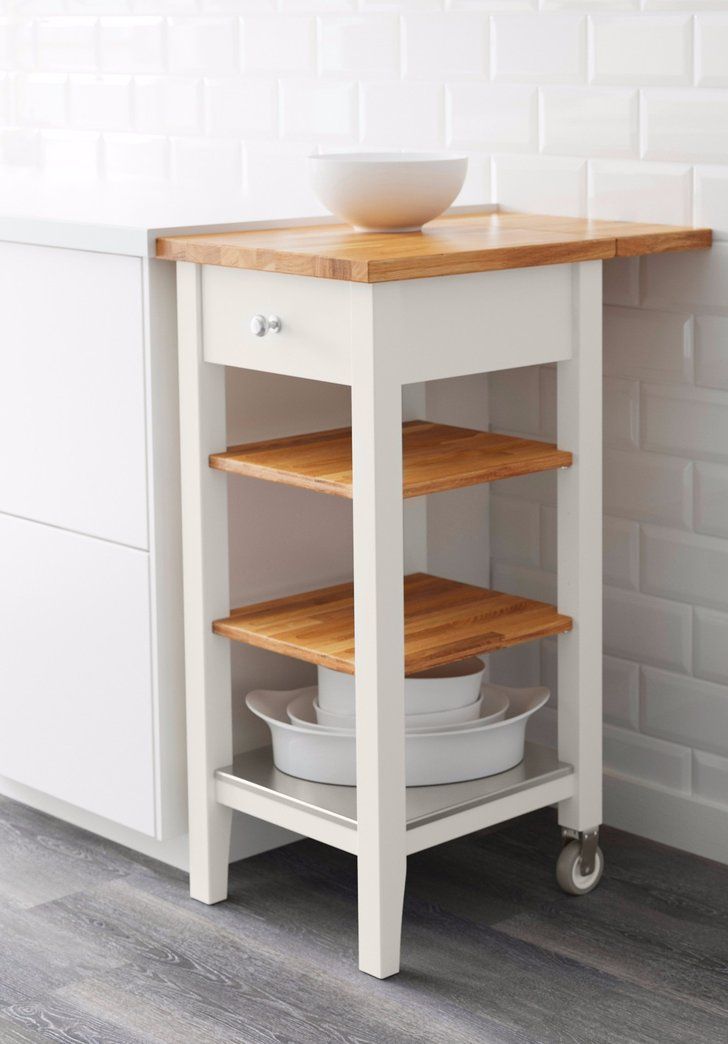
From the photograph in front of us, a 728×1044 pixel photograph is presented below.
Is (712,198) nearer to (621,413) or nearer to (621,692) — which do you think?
(621,413)

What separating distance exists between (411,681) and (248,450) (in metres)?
0.39

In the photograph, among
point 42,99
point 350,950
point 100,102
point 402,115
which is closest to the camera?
point 350,950

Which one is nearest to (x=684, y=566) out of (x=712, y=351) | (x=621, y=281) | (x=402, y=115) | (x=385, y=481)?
(x=712, y=351)

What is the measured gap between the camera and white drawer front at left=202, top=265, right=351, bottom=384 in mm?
Answer: 1893

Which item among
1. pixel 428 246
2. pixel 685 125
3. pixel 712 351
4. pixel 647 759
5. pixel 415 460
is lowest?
pixel 647 759

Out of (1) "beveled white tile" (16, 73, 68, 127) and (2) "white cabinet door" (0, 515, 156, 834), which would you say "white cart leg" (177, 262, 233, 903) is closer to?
(2) "white cabinet door" (0, 515, 156, 834)

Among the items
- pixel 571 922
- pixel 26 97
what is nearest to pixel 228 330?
pixel 571 922

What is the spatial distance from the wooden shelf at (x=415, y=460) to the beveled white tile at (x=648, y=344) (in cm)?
27

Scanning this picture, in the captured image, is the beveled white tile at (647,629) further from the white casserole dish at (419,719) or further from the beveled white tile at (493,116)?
the beveled white tile at (493,116)

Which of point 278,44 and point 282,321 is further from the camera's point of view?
point 278,44

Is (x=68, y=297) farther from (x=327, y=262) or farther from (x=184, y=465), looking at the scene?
(x=327, y=262)

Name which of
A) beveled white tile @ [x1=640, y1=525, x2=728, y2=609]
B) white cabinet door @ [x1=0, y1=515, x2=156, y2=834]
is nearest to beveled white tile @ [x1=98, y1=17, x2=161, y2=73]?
white cabinet door @ [x1=0, y1=515, x2=156, y2=834]

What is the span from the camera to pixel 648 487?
7.79 feet

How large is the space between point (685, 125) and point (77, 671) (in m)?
1.16
